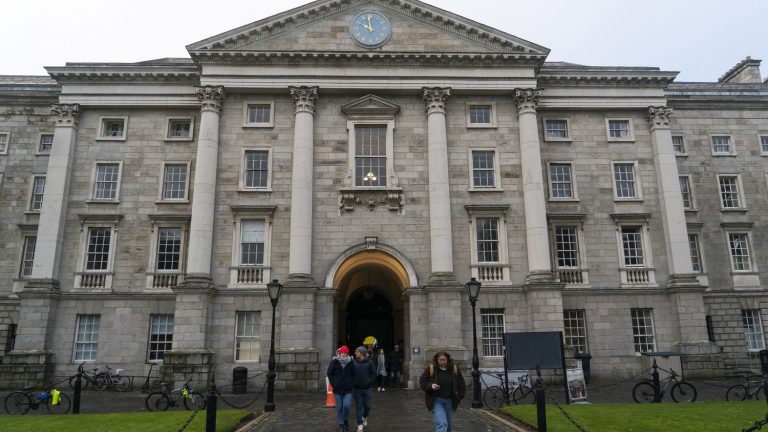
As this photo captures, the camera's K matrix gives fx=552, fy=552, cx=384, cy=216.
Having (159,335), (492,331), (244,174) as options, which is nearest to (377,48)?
(244,174)

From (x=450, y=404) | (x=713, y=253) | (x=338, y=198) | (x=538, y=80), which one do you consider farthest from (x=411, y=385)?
(x=713, y=253)

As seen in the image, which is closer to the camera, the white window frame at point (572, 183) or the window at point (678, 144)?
the white window frame at point (572, 183)

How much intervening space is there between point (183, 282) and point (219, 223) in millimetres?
3421

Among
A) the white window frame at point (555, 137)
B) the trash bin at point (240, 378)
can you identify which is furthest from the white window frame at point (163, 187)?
the white window frame at point (555, 137)

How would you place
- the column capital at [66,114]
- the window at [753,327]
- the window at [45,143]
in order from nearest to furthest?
the column capital at [66,114] < the window at [753,327] < the window at [45,143]

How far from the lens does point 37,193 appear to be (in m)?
32.0

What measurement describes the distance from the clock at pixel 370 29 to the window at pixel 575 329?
56.8 feet

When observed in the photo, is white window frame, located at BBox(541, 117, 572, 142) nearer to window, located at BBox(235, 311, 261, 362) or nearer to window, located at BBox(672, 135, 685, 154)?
window, located at BBox(672, 135, 685, 154)

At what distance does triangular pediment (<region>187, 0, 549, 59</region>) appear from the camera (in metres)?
29.2

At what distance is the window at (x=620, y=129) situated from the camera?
31.3 metres

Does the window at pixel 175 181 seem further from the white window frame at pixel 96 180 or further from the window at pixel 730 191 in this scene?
Answer: the window at pixel 730 191

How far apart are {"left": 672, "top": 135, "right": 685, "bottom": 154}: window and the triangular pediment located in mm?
11092

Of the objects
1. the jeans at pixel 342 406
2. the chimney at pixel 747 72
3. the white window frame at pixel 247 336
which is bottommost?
the jeans at pixel 342 406

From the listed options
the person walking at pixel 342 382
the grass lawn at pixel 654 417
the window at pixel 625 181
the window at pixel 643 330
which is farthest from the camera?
the window at pixel 625 181
